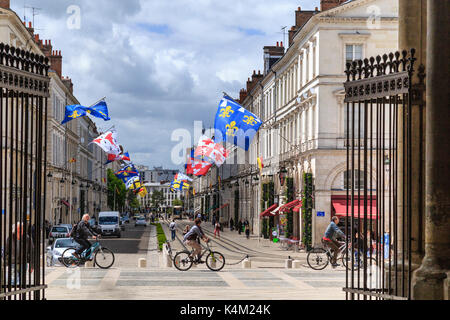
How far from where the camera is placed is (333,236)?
23016 millimetres

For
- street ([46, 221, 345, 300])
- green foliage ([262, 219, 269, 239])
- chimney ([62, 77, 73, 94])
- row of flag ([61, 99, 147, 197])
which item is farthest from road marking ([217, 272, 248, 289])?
chimney ([62, 77, 73, 94])

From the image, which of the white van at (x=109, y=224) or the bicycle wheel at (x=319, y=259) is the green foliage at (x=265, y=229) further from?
the bicycle wheel at (x=319, y=259)

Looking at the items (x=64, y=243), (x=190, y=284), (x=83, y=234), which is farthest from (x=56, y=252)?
(x=190, y=284)

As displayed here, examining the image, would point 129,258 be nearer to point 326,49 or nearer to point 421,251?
point 326,49

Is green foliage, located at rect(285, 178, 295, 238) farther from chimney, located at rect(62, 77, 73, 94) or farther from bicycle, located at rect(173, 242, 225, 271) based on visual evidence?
chimney, located at rect(62, 77, 73, 94)

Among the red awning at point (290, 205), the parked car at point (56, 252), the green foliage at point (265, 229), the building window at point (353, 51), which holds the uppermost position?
the building window at point (353, 51)

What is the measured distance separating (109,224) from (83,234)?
4030 cm

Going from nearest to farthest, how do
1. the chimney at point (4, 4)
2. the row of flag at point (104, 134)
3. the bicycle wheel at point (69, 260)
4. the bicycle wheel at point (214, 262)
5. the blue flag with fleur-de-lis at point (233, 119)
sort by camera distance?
1. the bicycle wheel at point (214, 262)
2. the bicycle wheel at point (69, 260)
3. the blue flag with fleur-de-lis at point (233, 119)
4. the row of flag at point (104, 134)
5. the chimney at point (4, 4)

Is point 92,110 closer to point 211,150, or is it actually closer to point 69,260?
point 69,260

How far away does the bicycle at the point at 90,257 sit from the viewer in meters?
23.1

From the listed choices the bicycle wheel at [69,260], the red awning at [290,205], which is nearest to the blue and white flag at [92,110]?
the bicycle wheel at [69,260]

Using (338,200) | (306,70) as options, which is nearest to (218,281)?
(338,200)

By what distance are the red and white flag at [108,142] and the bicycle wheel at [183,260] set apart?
24.6 metres

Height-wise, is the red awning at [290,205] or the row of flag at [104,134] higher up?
the row of flag at [104,134]
